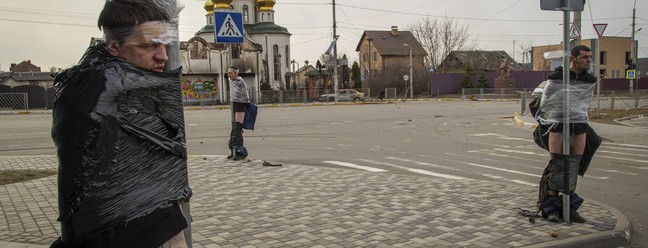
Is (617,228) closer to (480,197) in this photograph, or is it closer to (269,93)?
(480,197)

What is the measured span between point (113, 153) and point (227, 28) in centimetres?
767

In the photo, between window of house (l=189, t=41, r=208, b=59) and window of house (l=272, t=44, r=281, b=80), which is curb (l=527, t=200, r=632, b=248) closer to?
window of house (l=189, t=41, r=208, b=59)

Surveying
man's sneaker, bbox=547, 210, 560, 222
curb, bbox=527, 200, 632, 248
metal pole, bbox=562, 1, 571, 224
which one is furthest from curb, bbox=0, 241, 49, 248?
metal pole, bbox=562, 1, 571, 224

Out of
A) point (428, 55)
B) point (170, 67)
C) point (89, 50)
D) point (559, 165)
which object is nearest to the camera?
point (89, 50)

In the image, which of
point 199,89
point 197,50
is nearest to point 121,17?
point 199,89

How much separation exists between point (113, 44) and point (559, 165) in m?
4.69

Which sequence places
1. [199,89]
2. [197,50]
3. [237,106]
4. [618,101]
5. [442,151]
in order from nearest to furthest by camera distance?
[237,106]
[442,151]
[618,101]
[199,89]
[197,50]

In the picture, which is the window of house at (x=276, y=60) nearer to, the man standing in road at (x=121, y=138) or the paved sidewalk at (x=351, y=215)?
the paved sidewalk at (x=351, y=215)

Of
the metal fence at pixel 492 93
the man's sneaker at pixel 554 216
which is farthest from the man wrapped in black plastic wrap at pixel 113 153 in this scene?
the metal fence at pixel 492 93

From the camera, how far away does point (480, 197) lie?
21.1 feet

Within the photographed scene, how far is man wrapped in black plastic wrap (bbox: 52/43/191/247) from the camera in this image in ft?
6.36

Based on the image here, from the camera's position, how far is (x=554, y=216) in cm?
534

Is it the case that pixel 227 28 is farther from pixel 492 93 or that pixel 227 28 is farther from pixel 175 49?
pixel 492 93

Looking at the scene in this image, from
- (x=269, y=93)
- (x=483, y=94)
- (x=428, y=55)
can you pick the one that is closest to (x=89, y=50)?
(x=269, y=93)
